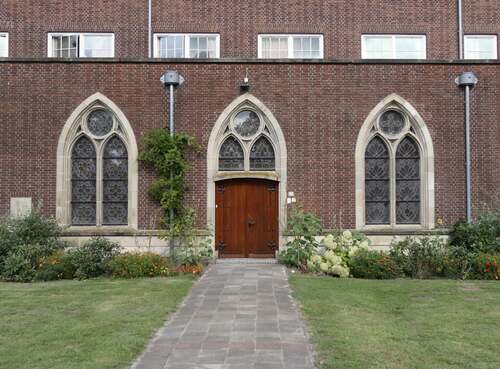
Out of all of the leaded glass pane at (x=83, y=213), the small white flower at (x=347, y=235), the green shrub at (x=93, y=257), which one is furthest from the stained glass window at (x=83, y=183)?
the small white flower at (x=347, y=235)

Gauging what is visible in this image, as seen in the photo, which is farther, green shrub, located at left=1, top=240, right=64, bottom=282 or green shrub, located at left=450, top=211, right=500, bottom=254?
green shrub, located at left=450, top=211, right=500, bottom=254

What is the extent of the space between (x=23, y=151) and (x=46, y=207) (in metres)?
1.74

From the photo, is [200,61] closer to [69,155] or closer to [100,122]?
[100,122]

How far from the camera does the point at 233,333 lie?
→ 737cm

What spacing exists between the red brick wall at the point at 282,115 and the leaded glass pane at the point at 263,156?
2.05ft

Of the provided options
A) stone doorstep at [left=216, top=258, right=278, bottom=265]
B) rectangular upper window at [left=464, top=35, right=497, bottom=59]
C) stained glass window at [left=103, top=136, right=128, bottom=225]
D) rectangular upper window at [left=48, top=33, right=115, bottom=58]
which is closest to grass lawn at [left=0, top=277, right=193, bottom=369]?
stone doorstep at [left=216, top=258, right=278, bottom=265]

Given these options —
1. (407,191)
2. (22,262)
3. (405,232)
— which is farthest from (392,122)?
(22,262)

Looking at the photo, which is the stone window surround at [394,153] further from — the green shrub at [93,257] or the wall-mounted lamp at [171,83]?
the green shrub at [93,257]

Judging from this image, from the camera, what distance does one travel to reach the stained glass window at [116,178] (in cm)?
1542

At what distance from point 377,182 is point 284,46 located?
24.2 ft

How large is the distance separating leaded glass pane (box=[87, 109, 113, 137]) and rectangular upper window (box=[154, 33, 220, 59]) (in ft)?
18.2

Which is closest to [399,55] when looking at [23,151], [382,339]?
→ [23,151]

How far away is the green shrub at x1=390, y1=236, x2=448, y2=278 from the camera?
42.8ft

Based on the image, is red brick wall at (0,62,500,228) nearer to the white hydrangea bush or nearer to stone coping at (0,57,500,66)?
stone coping at (0,57,500,66)
